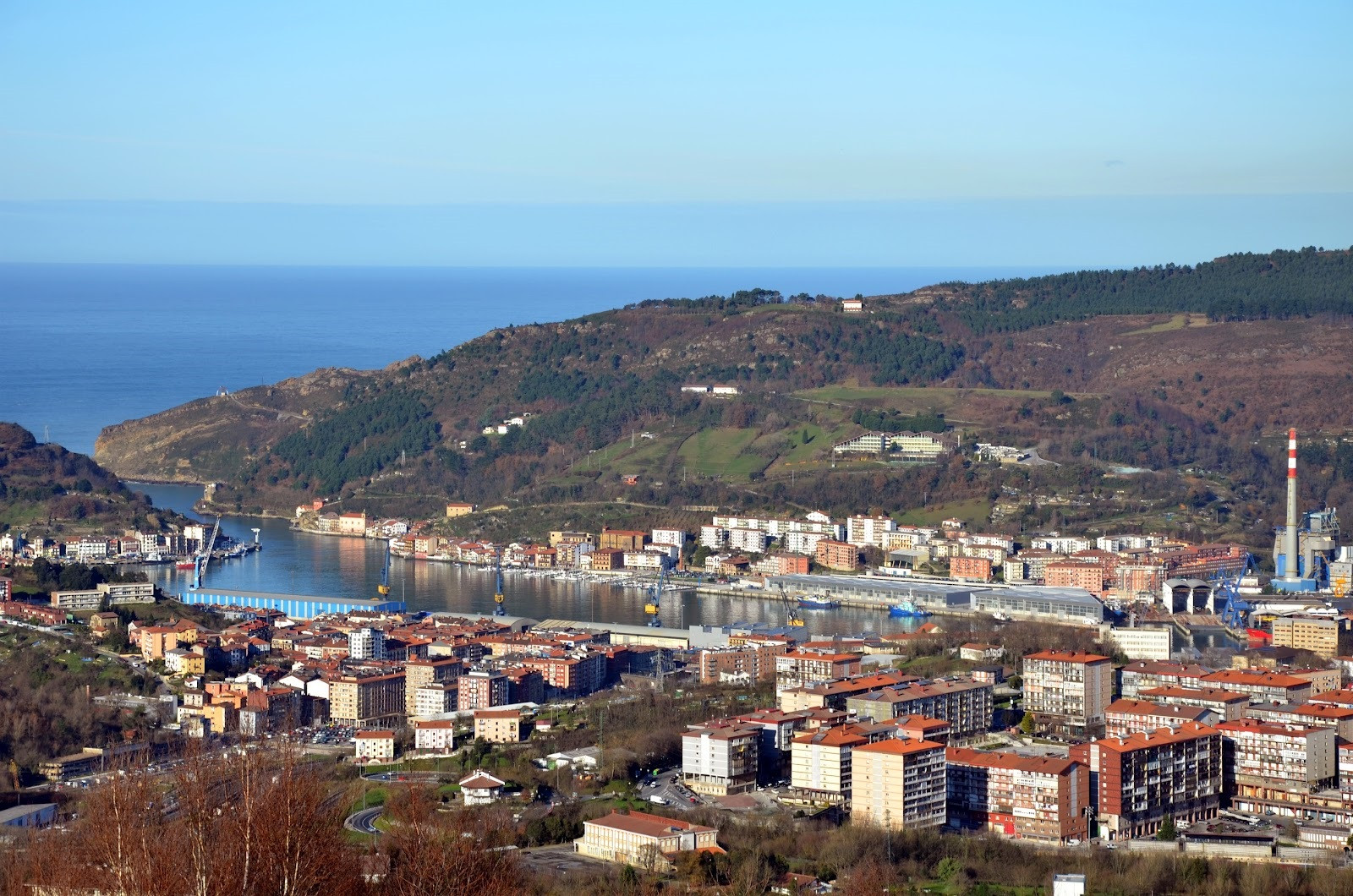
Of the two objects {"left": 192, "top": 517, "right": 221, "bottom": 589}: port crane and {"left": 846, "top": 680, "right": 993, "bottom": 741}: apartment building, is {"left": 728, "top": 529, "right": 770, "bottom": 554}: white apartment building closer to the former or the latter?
{"left": 192, "top": 517, "right": 221, "bottom": 589}: port crane

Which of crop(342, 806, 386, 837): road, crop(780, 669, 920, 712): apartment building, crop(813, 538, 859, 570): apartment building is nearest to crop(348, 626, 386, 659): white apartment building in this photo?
crop(780, 669, 920, 712): apartment building

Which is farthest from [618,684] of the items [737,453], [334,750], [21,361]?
[21,361]

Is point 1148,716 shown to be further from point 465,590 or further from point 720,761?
point 465,590

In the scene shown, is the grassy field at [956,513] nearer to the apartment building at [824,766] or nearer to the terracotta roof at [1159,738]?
the terracotta roof at [1159,738]

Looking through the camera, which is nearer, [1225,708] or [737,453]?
[1225,708]

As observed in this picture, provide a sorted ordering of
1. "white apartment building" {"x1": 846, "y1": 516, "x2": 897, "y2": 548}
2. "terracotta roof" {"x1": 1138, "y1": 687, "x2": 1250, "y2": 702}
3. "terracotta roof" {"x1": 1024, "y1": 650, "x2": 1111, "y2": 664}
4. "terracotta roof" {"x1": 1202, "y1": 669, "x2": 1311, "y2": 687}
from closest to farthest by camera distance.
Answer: "terracotta roof" {"x1": 1138, "y1": 687, "x2": 1250, "y2": 702} < "terracotta roof" {"x1": 1202, "y1": 669, "x2": 1311, "y2": 687} < "terracotta roof" {"x1": 1024, "y1": 650, "x2": 1111, "y2": 664} < "white apartment building" {"x1": 846, "y1": 516, "x2": 897, "y2": 548}

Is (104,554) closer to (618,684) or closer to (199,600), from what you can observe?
(199,600)

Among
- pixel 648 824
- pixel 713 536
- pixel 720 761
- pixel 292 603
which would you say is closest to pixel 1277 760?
pixel 720 761
